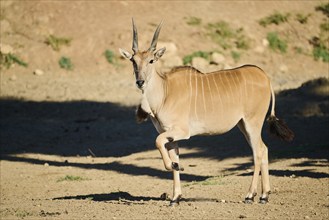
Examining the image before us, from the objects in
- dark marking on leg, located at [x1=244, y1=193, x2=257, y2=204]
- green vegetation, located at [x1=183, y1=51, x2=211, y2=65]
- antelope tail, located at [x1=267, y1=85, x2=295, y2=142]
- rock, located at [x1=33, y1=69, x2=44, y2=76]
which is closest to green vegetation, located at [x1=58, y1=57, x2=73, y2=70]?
rock, located at [x1=33, y1=69, x2=44, y2=76]

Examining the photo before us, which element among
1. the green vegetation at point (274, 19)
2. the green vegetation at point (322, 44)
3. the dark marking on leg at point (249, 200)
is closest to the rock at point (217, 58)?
the green vegetation at point (274, 19)

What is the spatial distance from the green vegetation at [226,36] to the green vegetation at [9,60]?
5.58m

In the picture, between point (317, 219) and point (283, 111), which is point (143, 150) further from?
point (317, 219)

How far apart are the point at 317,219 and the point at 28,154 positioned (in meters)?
8.29

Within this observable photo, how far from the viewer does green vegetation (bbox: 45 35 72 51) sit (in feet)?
70.1

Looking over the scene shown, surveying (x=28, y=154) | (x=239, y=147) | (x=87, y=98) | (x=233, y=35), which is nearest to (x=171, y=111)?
(x=239, y=147)

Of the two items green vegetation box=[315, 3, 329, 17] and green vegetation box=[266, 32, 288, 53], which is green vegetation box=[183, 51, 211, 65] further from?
green vegetation box=[315, 3, 329, 17]

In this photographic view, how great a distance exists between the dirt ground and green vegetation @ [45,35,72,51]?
131mm

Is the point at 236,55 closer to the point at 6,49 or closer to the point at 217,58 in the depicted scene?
the point at 217,58

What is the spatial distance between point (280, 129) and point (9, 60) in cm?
1313

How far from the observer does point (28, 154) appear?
14820 millimetres

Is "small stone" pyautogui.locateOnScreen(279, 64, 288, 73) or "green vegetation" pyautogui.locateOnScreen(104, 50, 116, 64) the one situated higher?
"green vegetation" pyautogui.locateOnScreen(104, 50, 116, 64)

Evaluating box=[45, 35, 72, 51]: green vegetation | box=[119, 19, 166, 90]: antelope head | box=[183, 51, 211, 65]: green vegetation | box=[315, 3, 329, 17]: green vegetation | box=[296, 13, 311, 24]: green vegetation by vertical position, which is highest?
box=[119, 19, 166, 90]: antelope head

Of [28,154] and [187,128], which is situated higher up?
[187,128]
